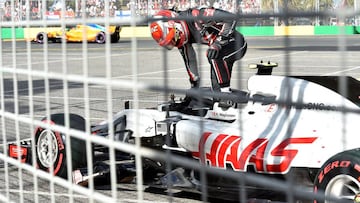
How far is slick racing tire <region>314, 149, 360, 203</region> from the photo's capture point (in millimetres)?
4039

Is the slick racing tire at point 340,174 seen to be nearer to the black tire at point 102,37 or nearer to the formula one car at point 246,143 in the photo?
the formula one car at point 246,143

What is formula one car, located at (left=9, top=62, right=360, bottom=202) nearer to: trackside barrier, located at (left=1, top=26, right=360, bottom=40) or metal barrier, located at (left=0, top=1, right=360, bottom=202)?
metal barrier, located at (left=0, top=1, right=360, bottom=202)

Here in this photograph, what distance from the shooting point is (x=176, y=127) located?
5406 mm

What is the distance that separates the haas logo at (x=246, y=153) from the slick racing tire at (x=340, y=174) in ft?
0.79

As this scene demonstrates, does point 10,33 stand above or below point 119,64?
above

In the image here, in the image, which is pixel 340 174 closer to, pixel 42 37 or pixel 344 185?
Answer: pixel 344 185

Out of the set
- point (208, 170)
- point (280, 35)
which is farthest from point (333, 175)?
point (280, 35)

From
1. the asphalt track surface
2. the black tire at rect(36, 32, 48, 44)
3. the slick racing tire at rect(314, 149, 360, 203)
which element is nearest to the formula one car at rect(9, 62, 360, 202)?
the slick racing tire at rect(314, 149, 360, 203)

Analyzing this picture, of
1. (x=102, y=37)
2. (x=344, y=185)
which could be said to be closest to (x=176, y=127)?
(x=102, y=37)

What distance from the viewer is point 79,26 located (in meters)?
2.81

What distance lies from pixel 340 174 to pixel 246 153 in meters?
0.72

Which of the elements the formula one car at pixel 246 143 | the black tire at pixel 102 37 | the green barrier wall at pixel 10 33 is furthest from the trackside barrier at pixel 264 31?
the formula one car at pixel 246 143

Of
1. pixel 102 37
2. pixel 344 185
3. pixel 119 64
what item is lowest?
pixel 344 185

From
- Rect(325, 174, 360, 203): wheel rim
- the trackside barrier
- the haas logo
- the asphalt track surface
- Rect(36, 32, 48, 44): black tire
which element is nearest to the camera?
the trackside barrier
